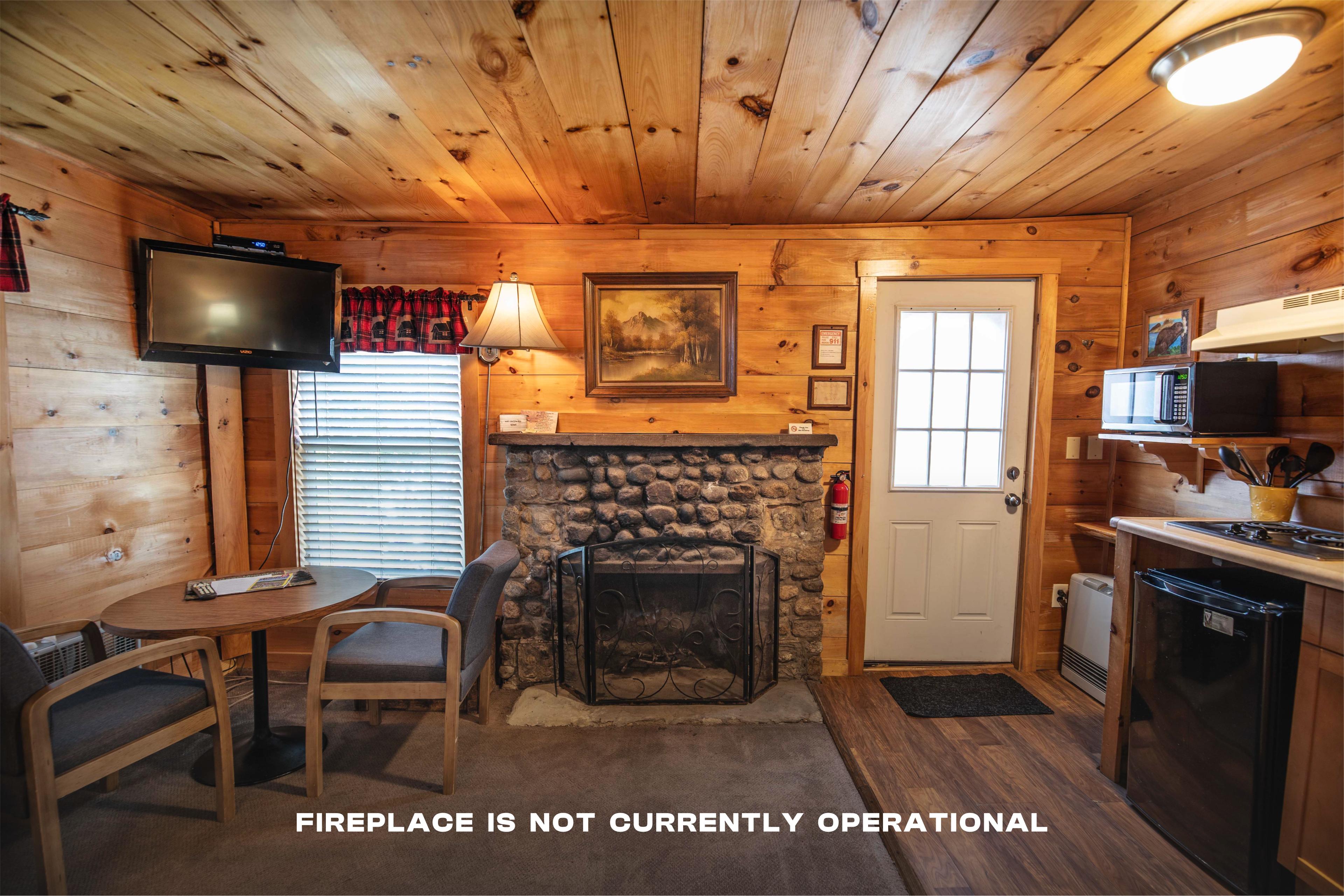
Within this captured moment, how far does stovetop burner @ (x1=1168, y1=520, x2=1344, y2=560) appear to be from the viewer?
148cm

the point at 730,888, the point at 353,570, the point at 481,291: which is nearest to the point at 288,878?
the point at 353,570

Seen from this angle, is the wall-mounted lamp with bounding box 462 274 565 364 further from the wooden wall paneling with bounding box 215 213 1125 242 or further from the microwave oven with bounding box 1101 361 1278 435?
the microwave oven with bounding box 1101 361 1278 435

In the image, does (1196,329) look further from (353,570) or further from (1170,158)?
(353,570)

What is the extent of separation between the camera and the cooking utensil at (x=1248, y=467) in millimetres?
1852

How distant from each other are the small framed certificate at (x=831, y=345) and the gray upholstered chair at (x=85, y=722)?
8.94 ft

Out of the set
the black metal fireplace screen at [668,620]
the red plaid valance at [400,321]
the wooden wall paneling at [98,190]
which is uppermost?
the wooden wall paneling at [98,190]

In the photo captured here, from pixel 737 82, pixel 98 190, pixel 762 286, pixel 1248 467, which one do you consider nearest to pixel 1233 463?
pixel 1248 467

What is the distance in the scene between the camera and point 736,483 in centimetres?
265

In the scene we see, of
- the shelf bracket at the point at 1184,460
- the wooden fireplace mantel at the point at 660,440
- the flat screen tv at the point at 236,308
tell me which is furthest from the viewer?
the wooden fireplace mantel at the point at 660,440

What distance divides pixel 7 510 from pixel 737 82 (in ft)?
9.52

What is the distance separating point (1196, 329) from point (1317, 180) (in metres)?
0.60

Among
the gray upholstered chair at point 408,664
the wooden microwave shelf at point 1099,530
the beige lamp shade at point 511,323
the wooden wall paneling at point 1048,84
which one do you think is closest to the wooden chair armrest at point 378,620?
the gray upholstered chair at point 408,664

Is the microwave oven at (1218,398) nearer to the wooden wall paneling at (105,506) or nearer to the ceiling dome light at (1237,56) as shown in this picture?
the ceiling dome light at (1237,56)

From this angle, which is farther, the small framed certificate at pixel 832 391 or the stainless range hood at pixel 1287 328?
the small framed certificate at pixel 832 391
